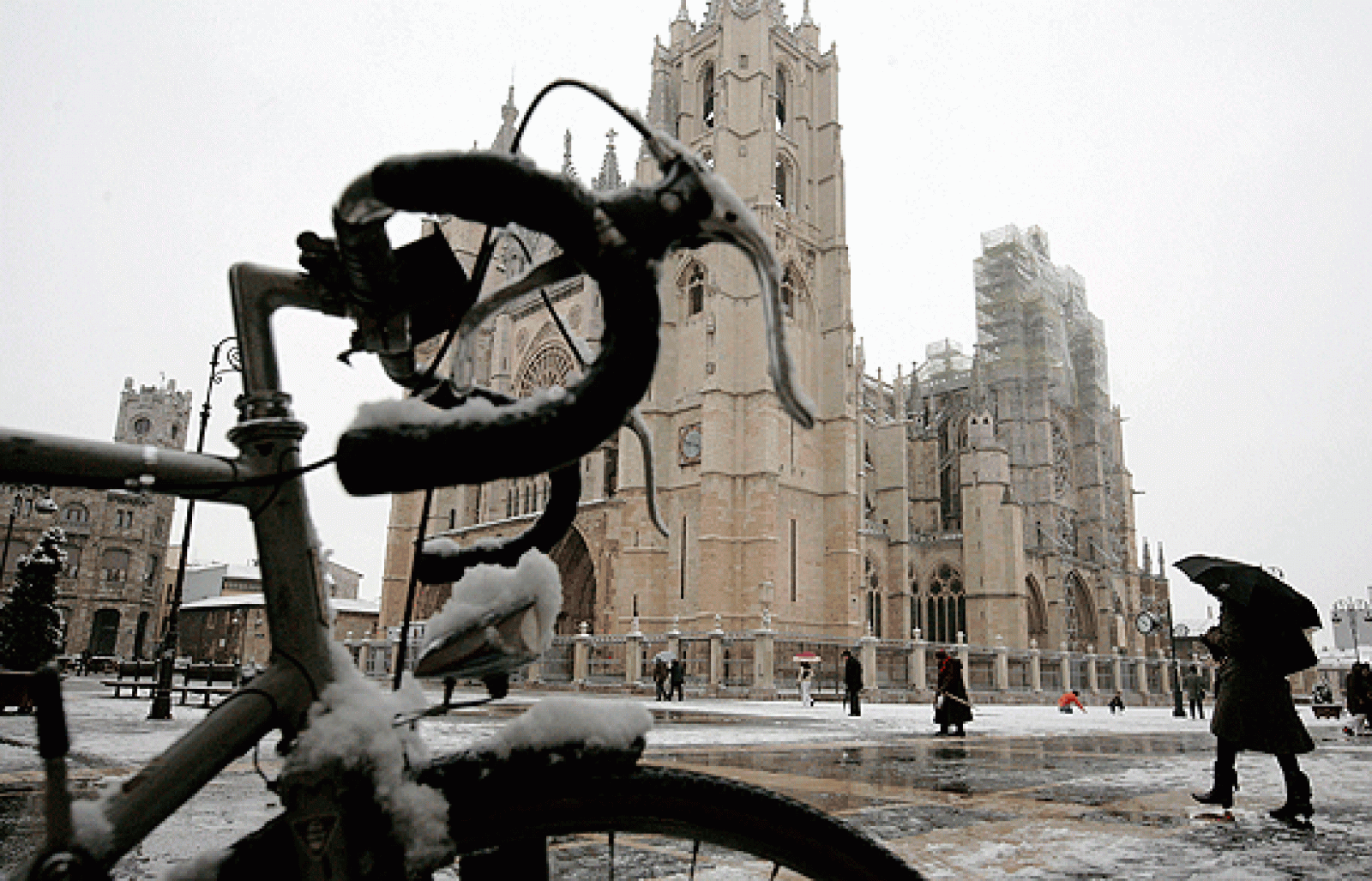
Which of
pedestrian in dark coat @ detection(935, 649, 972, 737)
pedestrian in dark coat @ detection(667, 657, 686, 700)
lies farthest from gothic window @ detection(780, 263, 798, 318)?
pedestrian in dark coat @ detection(935, 649, 972, 737)

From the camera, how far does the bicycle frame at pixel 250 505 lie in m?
1.05

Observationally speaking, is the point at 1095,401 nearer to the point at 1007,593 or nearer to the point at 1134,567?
the point at 1134,567

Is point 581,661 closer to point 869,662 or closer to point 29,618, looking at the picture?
point 869,662

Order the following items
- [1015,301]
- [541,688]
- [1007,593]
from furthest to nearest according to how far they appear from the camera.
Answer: [1015,301] → [1007,593] → [541,688]

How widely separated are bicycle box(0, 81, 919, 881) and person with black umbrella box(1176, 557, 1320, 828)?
4.98m

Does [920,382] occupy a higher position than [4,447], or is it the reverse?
[920,382]

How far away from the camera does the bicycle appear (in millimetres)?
1065

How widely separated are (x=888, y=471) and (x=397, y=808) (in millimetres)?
34692

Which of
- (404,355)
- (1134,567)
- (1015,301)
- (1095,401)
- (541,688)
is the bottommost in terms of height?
(541,688)

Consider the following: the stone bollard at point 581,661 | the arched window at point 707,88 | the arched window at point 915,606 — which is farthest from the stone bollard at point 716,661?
the arched window at point 707,88

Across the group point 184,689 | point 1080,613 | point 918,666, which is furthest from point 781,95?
point 184,689

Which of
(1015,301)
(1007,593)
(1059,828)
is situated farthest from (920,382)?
(1059,828)

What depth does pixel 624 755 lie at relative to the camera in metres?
1.13

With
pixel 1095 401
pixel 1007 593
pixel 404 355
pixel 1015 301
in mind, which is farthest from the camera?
pixel 1095 401
